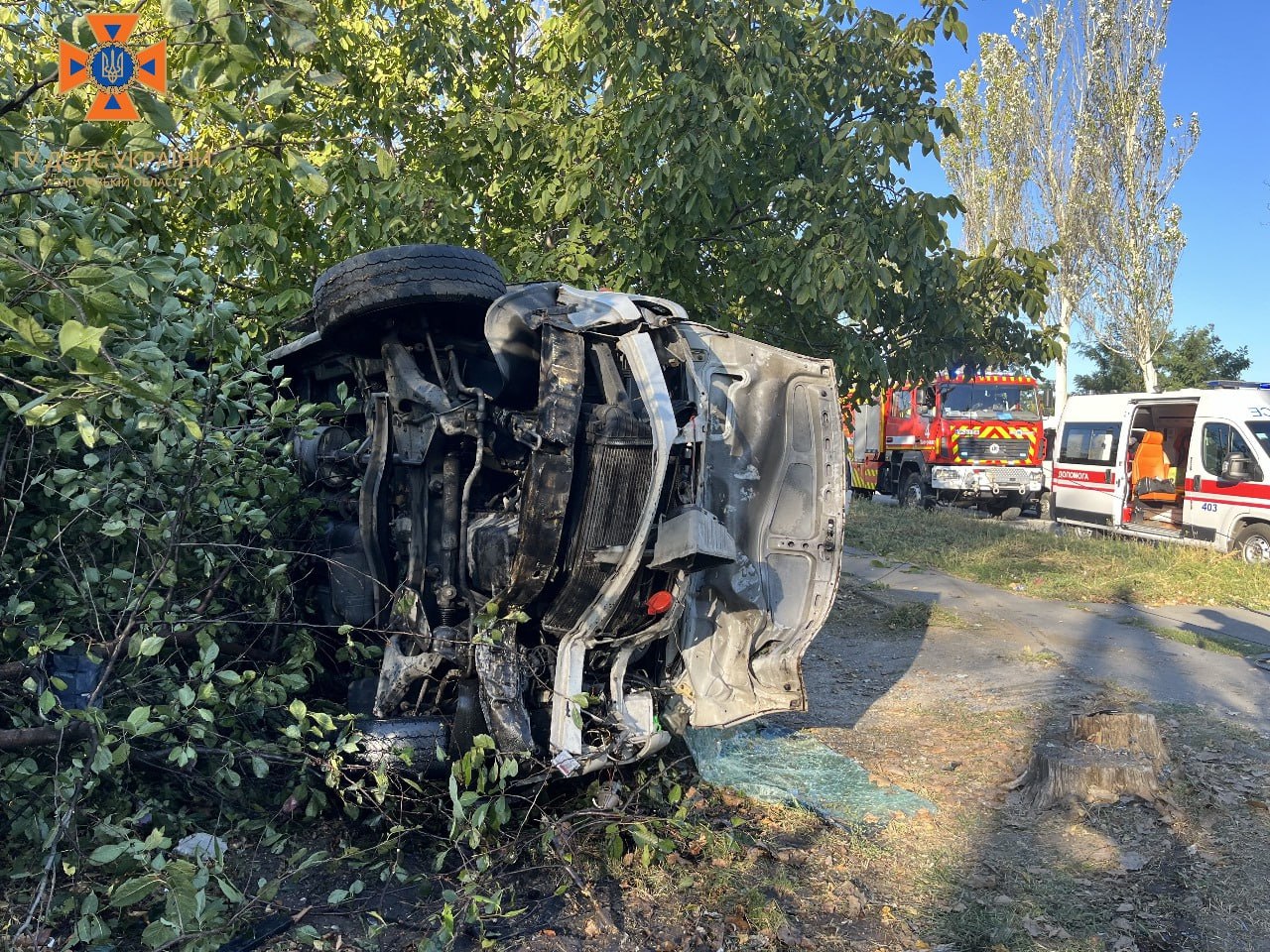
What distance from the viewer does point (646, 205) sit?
650 centimetres

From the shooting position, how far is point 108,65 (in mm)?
2158

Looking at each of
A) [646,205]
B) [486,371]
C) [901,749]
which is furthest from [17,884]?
[646,205]

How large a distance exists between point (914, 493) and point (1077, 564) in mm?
8015

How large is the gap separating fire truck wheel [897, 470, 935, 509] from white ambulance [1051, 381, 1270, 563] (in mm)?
3521

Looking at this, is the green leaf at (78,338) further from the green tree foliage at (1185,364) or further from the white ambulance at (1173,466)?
the green tree foliage at (1185,364)

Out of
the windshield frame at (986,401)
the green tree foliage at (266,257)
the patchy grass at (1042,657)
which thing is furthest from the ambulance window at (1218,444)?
the patchy grass at (1042,657)

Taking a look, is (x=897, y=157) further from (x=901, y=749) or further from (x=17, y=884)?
(x=17, y=884)

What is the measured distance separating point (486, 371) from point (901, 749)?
2908mm

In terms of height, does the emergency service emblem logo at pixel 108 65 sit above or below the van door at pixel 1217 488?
above

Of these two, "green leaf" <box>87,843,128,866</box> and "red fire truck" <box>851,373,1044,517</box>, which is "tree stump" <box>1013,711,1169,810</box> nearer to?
"green leaf" <box>87,843,128,866</box>

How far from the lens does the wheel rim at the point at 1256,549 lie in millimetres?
11070

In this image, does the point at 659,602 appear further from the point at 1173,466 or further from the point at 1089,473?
the point at 1173,466

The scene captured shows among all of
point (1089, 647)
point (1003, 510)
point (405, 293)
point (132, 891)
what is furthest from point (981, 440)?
point (132, 891)

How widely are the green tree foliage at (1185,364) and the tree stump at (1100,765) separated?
26.7 m
